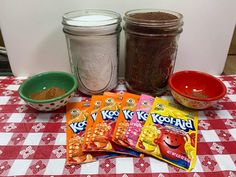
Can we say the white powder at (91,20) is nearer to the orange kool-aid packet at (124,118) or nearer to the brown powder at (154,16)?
the brown powder at (154,16)

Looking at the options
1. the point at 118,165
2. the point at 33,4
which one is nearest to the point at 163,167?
the point at 118,165

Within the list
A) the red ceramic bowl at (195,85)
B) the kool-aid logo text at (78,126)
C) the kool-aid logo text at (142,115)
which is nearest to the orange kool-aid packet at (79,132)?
the kool-aid logo text at (78,126)

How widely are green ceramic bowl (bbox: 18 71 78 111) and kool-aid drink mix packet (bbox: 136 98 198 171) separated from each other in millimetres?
223

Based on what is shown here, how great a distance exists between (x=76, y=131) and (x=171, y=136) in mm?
229

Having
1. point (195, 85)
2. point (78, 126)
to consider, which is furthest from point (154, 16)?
point (78, 126)

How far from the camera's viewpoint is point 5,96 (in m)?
0.67

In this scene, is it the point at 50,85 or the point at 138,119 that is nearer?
the point at 138,119

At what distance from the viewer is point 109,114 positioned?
1.81 ft

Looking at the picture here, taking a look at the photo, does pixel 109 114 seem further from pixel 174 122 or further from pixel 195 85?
pixel 195 85

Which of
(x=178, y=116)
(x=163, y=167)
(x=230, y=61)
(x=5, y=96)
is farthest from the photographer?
(x=230, y=61)

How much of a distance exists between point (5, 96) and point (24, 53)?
0.15 m

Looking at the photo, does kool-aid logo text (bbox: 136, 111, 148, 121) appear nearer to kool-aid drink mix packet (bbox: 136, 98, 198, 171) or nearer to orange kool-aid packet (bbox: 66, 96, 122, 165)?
kool-aid drink mix packet (bbox: 136, 98, 198, 171)

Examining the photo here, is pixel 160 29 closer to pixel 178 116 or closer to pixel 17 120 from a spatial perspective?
pixel 178 116

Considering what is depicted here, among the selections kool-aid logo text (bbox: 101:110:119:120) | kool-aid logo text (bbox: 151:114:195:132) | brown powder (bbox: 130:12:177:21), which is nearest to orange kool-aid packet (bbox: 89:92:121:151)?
kool-aid logo text (bbox: 101:110:119:120)
